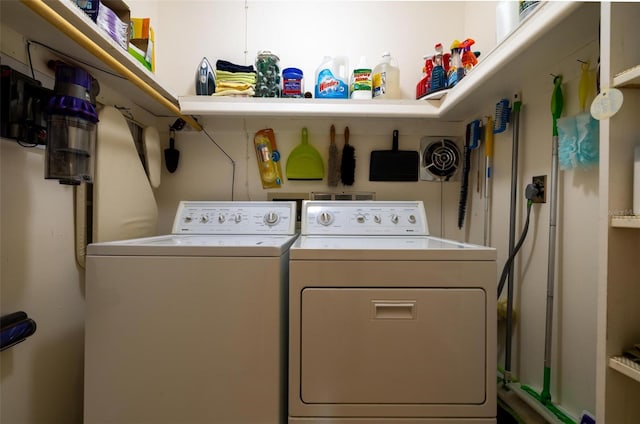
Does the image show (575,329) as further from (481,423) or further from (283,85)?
(283,85)

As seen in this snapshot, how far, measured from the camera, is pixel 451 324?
2.93 feet

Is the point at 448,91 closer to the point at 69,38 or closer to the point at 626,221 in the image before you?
the point at 626,221

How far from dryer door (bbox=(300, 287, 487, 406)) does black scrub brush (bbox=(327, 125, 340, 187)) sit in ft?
3.19

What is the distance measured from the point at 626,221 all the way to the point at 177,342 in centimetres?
125

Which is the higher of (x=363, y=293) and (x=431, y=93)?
(x=431, y=93)

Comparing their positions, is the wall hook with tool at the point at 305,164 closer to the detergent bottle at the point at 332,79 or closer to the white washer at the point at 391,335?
the detergent bottle at the point at 332,79

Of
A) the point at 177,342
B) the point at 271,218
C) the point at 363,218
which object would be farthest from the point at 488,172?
the point at 177,342

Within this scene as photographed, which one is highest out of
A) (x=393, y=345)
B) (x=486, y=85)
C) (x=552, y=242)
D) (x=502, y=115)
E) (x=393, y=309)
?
(x=486, y=85)

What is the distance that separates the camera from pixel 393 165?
1.79 m

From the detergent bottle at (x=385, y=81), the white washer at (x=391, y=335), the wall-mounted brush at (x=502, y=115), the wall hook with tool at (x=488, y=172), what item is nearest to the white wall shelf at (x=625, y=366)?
the white washer at (x=391, y=335)

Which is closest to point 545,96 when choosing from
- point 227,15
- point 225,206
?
point 225,206

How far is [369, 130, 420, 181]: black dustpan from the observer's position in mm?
1788

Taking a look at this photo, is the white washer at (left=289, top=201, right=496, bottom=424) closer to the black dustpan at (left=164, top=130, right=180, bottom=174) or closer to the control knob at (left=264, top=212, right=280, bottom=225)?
the control knob at (left=264, top=212, right=280, bottom=225)

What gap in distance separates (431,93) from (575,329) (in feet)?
4.03
